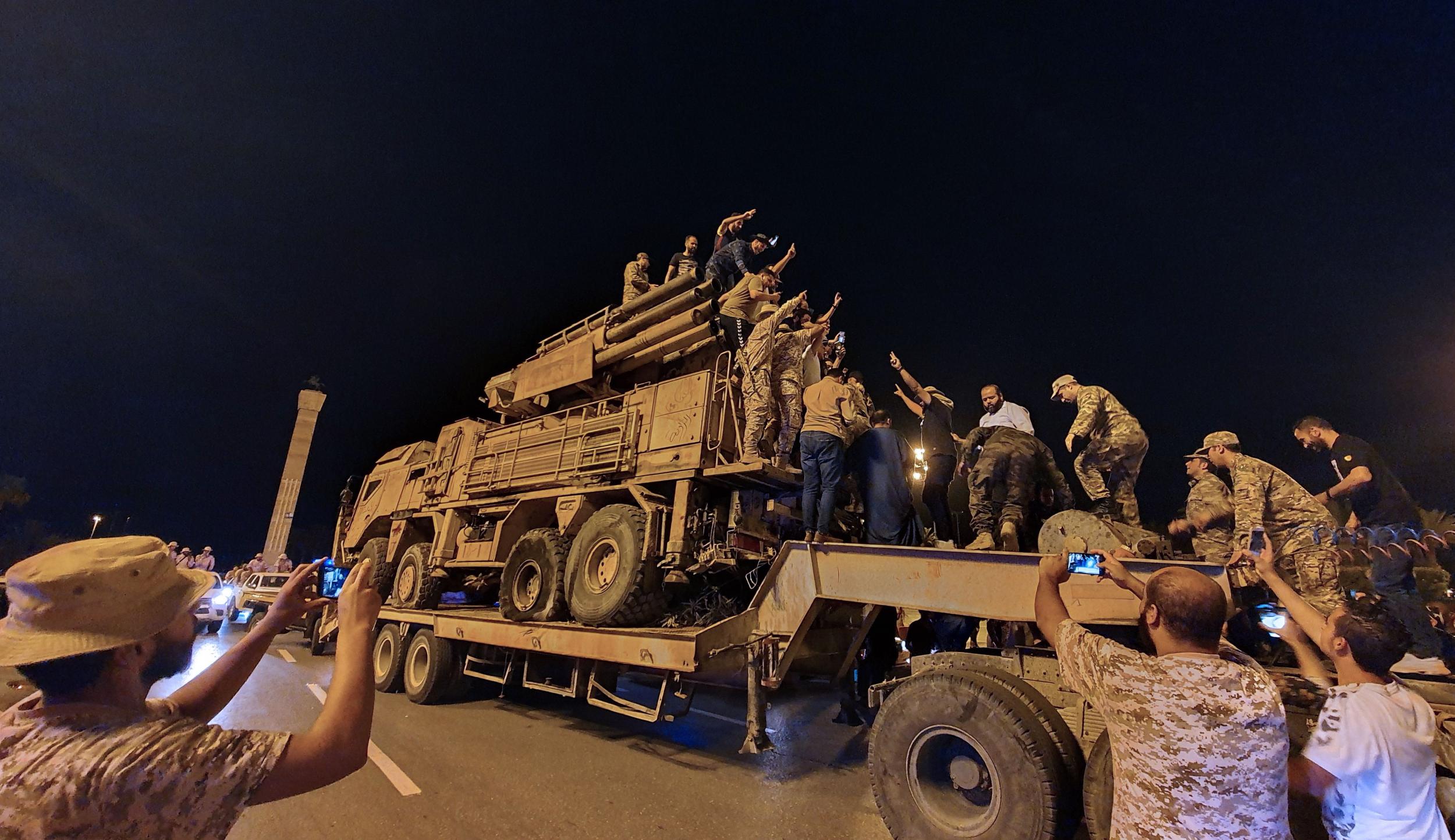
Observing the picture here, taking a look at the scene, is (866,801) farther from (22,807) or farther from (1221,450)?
(22,807)

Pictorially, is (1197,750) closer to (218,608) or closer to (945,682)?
(945,682)

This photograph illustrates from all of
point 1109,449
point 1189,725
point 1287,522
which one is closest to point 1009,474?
point 1109,449

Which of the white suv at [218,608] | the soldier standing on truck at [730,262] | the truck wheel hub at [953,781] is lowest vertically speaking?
the white suv at [218,608]

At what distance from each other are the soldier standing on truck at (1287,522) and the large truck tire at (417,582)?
9.66 meters

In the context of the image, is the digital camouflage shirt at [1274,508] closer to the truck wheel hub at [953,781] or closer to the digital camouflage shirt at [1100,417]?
the digital camouflage shirt at [1100,417]

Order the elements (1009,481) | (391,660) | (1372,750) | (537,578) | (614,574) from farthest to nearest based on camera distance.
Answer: (391,660) < (537,578) < (614,574) < (1009,481) < (1372,750)

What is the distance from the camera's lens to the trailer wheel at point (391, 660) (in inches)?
344

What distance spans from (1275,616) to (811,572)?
2.85 meters

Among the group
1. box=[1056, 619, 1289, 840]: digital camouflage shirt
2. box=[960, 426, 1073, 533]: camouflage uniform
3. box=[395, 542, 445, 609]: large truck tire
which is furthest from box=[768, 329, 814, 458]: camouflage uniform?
box=[395, 542, 445, 609]: large truck tire

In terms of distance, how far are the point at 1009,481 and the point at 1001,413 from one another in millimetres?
904

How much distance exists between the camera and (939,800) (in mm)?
3768

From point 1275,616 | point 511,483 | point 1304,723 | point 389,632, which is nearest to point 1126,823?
point 1304,723

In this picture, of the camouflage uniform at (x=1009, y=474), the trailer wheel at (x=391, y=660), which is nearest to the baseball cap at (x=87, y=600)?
the camouflage uniform at (x=1009, y=474)

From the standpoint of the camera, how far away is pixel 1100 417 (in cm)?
535
